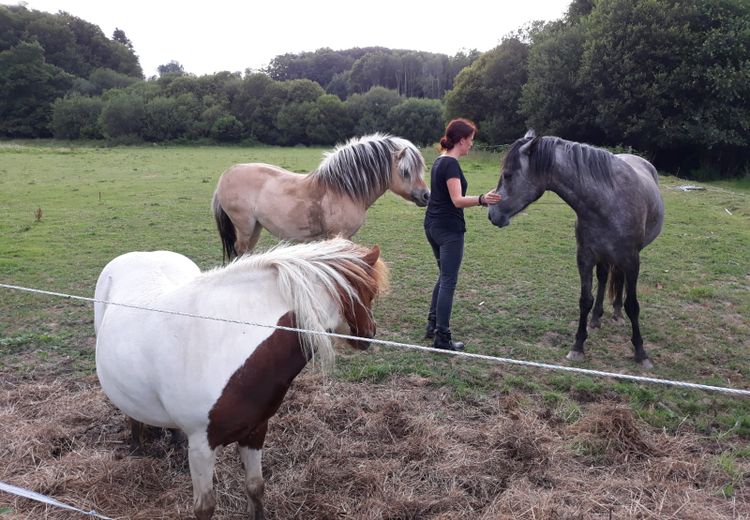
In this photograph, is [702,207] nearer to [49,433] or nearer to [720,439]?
[720,439]

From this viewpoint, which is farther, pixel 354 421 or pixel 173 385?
pixel 354 421

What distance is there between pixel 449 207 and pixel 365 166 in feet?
4.37

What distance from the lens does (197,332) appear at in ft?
6.67

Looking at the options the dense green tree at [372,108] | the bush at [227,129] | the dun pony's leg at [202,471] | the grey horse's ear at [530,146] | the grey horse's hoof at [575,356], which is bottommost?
the grey horse's hoof at [575,356]

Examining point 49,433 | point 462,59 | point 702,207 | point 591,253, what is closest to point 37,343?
point 49,433

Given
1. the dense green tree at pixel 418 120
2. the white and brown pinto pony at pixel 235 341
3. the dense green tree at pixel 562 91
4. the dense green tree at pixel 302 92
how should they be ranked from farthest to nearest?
the dense green tree at pixel 302 92 < the dense green tree at pixel 418 120 < the dense green tree at pixel 562 91 < the white and brown pinto pony at pixel 235 341

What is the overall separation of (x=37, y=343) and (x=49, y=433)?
175cm

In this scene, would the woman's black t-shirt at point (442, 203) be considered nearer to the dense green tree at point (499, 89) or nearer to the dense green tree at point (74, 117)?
the dense green tree at point (499, 89)

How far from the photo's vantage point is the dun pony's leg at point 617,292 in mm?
5015

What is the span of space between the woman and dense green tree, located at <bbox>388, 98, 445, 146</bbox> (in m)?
35.7

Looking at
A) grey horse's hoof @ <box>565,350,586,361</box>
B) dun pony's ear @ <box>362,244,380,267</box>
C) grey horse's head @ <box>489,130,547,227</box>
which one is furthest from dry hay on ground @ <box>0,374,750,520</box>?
grey horse's head @ <box>489,130,547,227</box>

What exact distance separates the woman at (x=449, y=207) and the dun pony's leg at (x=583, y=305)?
3.36 ft

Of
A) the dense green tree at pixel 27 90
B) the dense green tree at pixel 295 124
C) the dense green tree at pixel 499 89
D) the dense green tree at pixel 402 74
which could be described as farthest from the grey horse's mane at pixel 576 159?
the dense green tree at pixel 402 74

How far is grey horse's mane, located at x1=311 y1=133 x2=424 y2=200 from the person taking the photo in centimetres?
509
